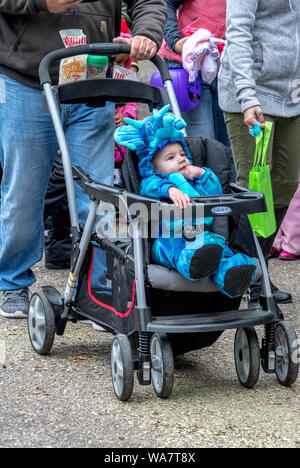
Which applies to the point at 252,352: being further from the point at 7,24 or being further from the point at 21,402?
the point at 7,24

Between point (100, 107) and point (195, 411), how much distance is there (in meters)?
1.59

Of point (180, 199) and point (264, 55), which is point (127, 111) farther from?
point (180, 199)

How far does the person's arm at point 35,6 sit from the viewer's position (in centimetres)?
369

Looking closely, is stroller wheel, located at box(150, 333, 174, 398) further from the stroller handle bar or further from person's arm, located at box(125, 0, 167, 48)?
person's arm, located at box(125, 0, 167, 48)

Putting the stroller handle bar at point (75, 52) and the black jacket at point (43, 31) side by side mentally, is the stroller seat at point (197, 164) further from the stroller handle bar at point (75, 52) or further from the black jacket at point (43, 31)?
the black jacket at point (43, 31)

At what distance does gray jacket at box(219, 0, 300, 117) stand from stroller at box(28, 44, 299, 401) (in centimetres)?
41

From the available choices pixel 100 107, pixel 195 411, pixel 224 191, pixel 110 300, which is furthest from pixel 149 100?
pixel 195 411

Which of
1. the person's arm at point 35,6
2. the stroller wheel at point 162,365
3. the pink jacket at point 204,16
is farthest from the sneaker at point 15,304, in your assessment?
the pink jacket at point 204,16

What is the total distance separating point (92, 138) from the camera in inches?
163

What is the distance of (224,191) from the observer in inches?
140

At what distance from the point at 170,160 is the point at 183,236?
0.38m

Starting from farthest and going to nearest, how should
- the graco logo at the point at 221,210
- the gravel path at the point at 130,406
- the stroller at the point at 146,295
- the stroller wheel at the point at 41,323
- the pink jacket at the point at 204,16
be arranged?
the pink jacket at the point at 204,16, the stroller wheel at the point at 41,323, the stroller at the point at 146,295, the graco logo at the point at 221,210, the gravel path at the point at 130,406

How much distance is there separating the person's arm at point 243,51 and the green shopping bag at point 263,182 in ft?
0.58

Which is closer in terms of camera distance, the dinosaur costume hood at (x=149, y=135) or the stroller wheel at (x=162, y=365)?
the stroller wheel at (x=162, y=365)
